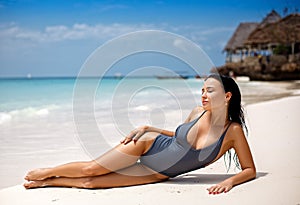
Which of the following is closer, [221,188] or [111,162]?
[221,188]

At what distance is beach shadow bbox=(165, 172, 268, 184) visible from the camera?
10.9ft

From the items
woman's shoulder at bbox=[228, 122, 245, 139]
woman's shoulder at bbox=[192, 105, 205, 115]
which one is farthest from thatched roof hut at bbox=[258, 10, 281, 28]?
woman's shoulder at bbox=[228, 122, 245, 139]

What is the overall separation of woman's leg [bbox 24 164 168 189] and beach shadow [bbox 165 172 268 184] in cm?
21

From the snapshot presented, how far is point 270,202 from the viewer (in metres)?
2.62

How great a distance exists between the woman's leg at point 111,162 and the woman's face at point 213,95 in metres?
0.52

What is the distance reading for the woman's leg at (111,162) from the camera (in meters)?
3.07

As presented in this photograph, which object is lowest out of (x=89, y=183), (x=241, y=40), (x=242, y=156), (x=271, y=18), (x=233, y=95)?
(x=89, y=183)

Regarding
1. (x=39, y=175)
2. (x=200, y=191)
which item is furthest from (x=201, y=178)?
(x=39, y=175)

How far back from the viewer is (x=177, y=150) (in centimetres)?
310

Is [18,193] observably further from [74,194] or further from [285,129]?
[285,129]

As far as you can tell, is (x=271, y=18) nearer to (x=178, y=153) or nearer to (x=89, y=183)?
(x=178, y=153)

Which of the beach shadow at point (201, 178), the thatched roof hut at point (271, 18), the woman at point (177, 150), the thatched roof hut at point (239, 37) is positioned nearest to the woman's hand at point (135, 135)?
the woman at point (177, 150)

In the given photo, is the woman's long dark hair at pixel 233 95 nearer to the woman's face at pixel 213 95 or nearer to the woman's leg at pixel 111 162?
the woman's face at pixel 213 95

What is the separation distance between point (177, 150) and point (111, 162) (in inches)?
21.3
